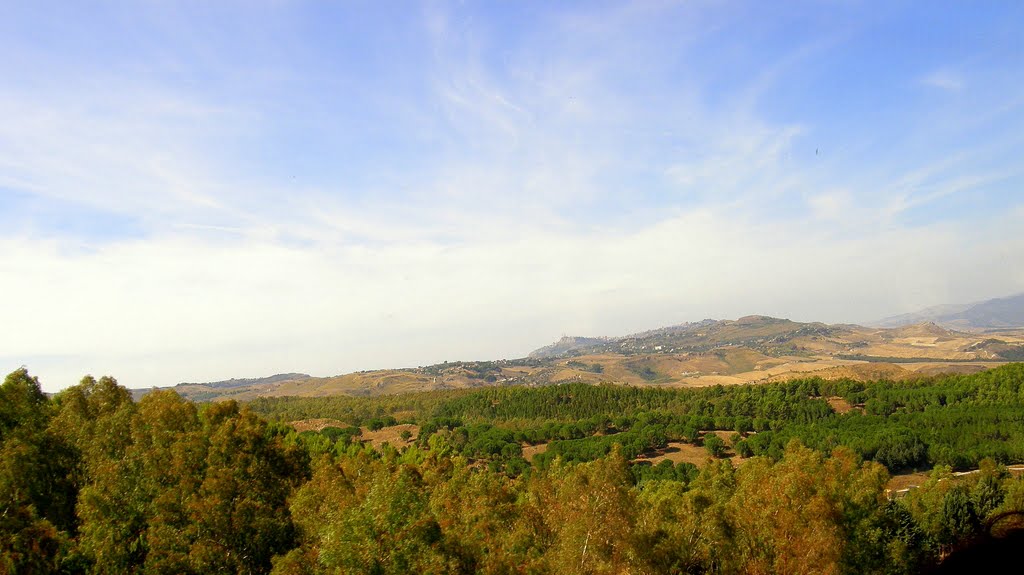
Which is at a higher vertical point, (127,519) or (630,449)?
(127,519)

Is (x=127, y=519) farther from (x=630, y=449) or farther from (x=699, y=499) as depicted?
(x=630, y=449)

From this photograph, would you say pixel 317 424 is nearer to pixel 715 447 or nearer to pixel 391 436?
pixel 391 436

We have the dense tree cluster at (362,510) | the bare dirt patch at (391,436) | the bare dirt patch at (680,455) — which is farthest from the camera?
the bare dirt patch at (391,436)

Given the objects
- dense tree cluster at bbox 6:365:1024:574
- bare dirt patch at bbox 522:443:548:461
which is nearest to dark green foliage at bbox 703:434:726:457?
bare dirt patch at bbox 522:443:548:461

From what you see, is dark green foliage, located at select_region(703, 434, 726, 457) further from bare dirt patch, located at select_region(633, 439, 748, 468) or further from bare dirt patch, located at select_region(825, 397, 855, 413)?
bare dirt patch, located at select_region(825, 397, 855, 413)

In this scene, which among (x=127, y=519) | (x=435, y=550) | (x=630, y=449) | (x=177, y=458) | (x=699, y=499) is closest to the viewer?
(x=435, y=550)

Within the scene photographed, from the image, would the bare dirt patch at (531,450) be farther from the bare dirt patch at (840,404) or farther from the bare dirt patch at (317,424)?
the bare dirt patch at (840,404)

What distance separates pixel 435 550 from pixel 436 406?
17731cm

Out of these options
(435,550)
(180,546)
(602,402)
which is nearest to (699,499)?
(435,550)

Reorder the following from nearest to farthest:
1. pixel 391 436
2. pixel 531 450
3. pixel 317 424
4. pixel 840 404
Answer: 1. pixel 531 450
2. pixel 391 436
3. pixel 317 424
4. pixel 840 404

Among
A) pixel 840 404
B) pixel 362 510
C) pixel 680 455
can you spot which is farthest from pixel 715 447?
pixel 362 510

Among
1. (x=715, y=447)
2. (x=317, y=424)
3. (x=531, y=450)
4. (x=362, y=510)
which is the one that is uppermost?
(x=362, y=510)

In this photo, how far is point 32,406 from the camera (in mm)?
41531

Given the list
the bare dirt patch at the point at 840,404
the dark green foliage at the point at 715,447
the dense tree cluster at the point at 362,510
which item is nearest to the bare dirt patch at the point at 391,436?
the dark green foliage at the point at 715,447
